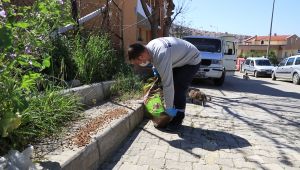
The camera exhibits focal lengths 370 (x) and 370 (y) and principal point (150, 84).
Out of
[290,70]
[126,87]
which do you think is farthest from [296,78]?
[126,87]

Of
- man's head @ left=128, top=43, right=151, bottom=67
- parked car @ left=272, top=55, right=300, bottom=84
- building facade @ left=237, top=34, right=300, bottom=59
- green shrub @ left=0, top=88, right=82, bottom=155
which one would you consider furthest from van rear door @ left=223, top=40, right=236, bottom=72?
building facade @ left=237, top=34, right=300, bottom=59

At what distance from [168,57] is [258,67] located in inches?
958

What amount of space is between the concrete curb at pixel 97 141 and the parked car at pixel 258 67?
22780 mm

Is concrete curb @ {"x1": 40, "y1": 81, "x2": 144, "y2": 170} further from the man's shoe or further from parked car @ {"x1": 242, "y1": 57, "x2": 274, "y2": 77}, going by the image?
parked car @ {"x1": 242, "y1": 57, "x2": 274, "y2": 77}

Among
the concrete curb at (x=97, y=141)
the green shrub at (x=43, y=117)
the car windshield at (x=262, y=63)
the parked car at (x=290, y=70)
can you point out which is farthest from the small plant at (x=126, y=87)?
the car windshield at (x=262, y=63)

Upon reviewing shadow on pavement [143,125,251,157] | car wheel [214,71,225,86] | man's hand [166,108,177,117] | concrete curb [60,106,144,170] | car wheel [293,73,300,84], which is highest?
man's hand [166,108,177,117]

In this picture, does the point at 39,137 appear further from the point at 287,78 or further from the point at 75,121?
the point at 287,78

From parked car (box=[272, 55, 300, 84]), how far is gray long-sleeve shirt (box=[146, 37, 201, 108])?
1714 centimetres

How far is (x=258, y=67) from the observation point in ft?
92.9

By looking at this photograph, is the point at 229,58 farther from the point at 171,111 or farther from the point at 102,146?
the point at 102,146

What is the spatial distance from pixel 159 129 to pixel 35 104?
2352 millimetres

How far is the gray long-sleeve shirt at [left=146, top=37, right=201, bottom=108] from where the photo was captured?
5.34 meters

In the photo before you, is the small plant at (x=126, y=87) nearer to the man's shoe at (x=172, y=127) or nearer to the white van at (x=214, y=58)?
the man's shoe at (x=172, y=127)

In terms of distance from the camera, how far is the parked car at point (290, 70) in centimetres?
2152
